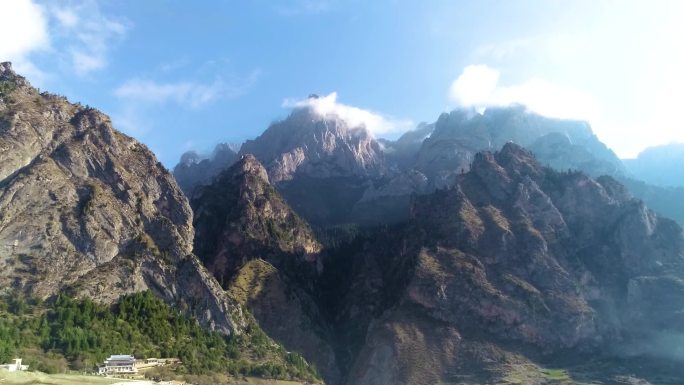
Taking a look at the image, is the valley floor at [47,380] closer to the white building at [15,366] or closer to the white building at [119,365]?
the white building at [15,366]

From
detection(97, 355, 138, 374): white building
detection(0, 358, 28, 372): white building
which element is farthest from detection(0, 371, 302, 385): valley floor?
detection(97, 355, 138, 374): white building

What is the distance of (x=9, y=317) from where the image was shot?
649ft

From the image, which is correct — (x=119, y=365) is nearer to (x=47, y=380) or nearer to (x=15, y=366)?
(x=15, y=366)

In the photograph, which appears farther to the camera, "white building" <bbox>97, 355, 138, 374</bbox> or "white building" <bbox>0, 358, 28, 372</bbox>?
"white building" <bbox>97, 355, 138, 374</bbox>

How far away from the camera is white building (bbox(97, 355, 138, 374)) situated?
618ft

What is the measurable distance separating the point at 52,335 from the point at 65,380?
56575mm

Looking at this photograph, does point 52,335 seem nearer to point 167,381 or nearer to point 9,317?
point 9,317

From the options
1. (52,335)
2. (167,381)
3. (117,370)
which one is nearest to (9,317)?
(52,335)

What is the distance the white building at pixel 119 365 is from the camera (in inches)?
7421

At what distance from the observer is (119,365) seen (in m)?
193

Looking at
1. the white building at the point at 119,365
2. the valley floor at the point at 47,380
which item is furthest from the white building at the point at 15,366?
the white building at the point at 119,365

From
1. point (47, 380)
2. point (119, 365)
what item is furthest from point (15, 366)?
point (119, 365)

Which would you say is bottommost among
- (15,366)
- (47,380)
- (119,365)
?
(119,365)

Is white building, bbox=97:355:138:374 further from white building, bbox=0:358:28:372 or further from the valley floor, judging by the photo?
the valley floor
